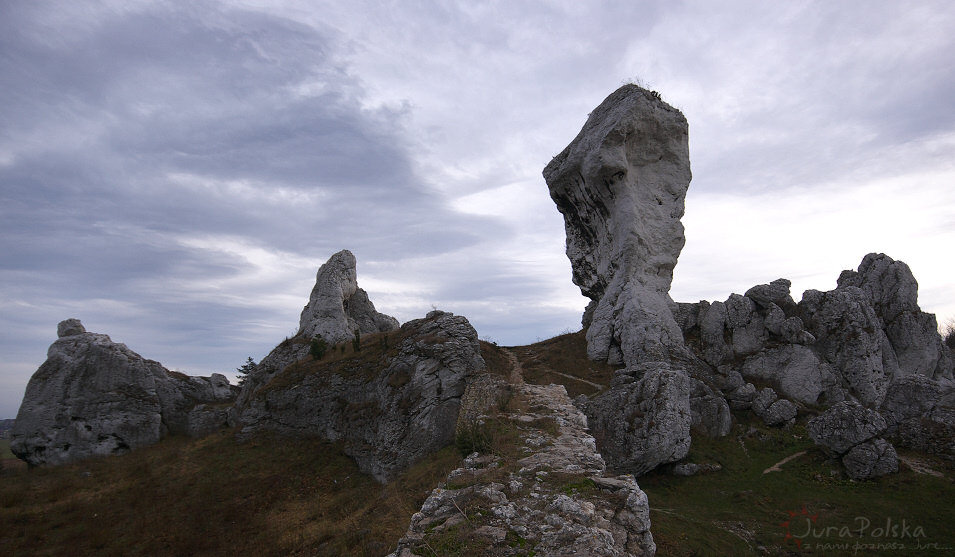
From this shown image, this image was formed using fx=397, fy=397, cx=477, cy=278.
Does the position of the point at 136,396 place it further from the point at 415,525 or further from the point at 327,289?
the point at 415,525

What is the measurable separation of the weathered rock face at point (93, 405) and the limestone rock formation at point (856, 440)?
1378 inches

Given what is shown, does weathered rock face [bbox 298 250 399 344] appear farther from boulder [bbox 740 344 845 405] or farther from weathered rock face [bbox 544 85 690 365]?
boulder [bbox 740 344 845 405]

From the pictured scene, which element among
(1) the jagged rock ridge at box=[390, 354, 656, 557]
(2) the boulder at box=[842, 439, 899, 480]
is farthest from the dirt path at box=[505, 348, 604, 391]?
(1) the jagged rock ridge at box=[390, 354, 656, 557]

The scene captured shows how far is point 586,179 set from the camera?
32.8 m

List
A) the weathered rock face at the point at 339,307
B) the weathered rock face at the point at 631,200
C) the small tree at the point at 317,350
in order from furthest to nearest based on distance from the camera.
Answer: the weathered rock face at the point at 339,307 < the weathered rock face at the point at 631,200 < the small tree at the point at 317,350

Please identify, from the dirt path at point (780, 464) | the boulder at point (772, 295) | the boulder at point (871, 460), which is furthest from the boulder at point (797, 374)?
the boulder at point (871, 460)

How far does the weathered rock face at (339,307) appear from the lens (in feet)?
110

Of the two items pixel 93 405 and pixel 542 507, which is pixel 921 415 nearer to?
pixel 542 507

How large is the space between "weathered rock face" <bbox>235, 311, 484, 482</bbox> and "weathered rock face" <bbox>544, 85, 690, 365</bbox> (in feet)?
43.4

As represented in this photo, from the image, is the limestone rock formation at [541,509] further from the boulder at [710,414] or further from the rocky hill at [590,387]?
the boulder at [710,414]

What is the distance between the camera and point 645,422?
685 inches

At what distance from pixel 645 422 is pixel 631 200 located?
1921 centimetres

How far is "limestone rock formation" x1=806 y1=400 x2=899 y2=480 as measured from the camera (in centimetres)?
1593

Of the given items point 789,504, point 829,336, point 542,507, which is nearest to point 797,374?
point 829,336
